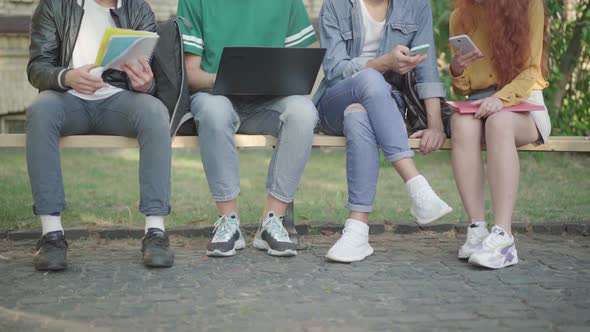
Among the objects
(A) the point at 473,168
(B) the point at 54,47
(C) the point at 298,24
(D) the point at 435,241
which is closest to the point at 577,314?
(A) the point at 473,168

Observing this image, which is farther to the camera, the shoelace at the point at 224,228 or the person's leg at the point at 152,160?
the shoelace at the point at 224,228

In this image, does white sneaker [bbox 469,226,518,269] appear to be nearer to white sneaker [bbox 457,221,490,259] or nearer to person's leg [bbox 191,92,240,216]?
white sneaker [bbox 457,221,490,259]

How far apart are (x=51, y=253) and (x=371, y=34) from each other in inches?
81.3

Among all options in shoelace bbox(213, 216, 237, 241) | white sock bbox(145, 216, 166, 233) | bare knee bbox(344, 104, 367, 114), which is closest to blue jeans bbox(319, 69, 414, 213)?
bare knee bbox(344, 104, 367, 114)

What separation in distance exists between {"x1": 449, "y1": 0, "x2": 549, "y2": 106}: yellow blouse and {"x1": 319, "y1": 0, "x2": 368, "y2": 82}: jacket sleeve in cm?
56

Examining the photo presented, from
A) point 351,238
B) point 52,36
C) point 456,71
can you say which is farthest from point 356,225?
point 52,36

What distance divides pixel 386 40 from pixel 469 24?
0.46m

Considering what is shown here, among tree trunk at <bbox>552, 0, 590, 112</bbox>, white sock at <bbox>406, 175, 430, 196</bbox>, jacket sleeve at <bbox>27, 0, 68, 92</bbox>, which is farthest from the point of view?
Answer: tree trunk at <bbox>552, 0, 590, 112</bbox>

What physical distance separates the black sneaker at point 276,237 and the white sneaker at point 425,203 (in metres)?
0.69

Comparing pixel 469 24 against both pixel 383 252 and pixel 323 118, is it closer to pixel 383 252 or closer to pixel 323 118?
pixel 323 118

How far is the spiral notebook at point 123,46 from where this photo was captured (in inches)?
168

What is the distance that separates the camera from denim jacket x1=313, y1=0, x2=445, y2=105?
491 centimetres

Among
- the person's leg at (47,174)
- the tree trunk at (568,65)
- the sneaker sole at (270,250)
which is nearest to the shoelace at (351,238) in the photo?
the sneaker sole at (270,250)

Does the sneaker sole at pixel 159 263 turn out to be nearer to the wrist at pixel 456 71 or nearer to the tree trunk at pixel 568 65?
the wrist at pixel 456 71
